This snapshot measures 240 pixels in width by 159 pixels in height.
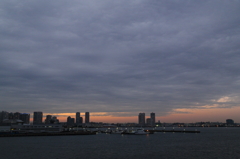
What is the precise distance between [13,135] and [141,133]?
82.0 meters

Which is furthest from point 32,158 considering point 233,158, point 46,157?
point 233,158

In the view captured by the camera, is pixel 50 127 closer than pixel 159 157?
No

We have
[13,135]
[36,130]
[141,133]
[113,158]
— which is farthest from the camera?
[141,133]

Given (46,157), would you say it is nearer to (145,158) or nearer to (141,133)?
(145,158)

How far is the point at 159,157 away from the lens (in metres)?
50.2

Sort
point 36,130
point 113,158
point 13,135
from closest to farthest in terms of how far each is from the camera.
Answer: point 113,158, point 13,135, point 36,130

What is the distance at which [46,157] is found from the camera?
50.5m

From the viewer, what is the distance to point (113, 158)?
49000 millimetres

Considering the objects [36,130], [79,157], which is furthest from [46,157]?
[36,130]

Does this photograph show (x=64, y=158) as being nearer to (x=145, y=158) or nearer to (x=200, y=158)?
(x=145, y=158)

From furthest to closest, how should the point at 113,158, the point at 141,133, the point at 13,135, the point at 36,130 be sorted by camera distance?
1. the point at 141,133
2. the point at 36,130
3. the point at 13,135
4. the point at 113,158

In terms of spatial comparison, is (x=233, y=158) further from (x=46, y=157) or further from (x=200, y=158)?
(x=46, y=157)

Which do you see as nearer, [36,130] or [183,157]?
[183,157]

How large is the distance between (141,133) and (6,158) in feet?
380
